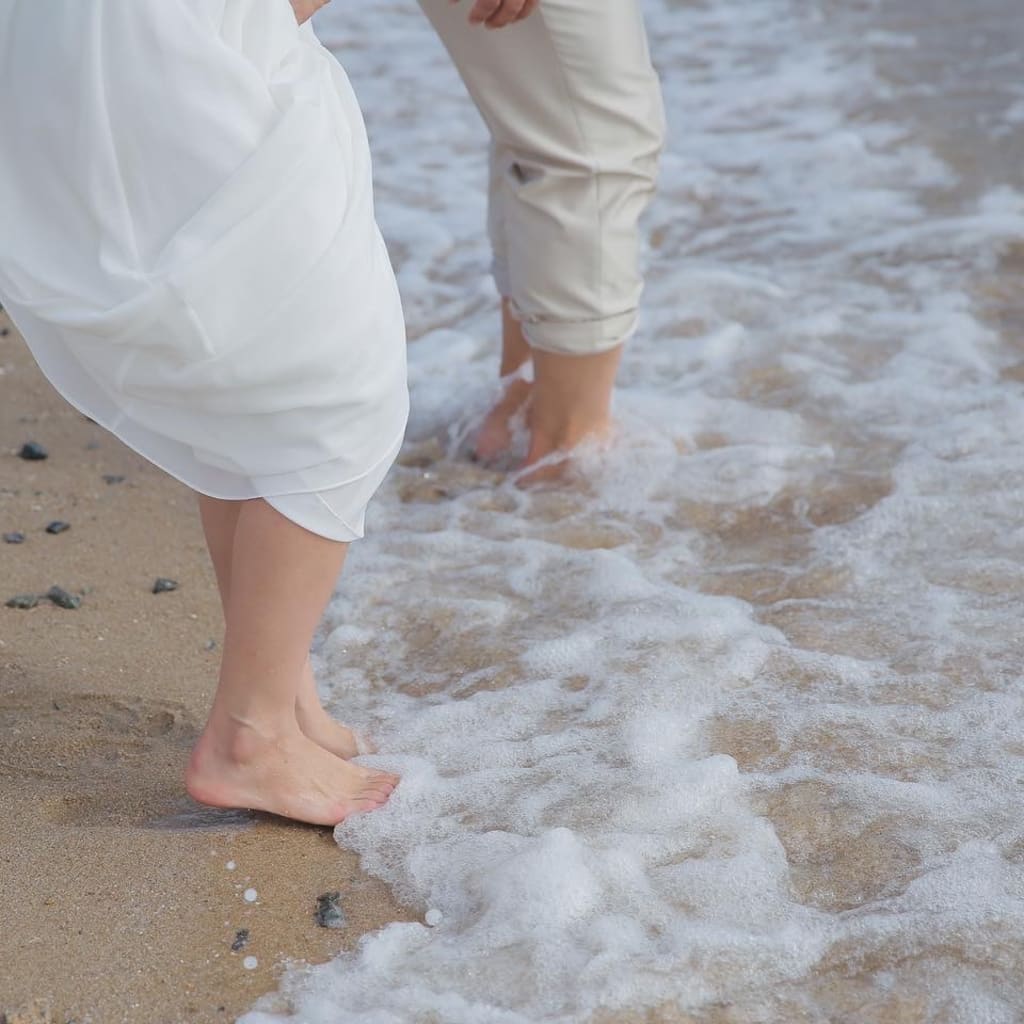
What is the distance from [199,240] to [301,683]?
0.67 meters

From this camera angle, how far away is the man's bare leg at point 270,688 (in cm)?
167

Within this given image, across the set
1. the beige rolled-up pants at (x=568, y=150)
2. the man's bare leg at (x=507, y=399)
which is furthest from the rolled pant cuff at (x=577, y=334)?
the man's bare leg at (x=507, y=399)

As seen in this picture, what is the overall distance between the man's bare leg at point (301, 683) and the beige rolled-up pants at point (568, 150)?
1.01m

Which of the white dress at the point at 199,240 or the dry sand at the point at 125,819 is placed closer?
the white dress at the point at 199,240

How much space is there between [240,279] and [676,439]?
1647 mm

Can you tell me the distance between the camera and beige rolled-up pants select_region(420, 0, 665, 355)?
254cm

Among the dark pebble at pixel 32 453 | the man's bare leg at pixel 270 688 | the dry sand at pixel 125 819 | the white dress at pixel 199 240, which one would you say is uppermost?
the white dress at pixel 199 240

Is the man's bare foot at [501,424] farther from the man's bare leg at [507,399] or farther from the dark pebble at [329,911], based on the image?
the dark pebble at [329,911]

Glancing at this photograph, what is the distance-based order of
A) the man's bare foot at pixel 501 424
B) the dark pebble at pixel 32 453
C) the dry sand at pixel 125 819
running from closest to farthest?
1. the dry sand at pixel 125 819
2. the dark pebble at pixel 32 453
3. the man's bare foot at pixel 501 424

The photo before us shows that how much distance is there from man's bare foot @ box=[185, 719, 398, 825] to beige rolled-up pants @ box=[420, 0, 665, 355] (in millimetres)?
1178

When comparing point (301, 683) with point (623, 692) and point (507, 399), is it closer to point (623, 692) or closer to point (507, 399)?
point (623, 692)

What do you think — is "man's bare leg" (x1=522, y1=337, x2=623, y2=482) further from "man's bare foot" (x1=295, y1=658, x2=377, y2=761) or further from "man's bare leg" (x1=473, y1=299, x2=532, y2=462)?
"man's bare foot" (x1=295, y1=658, x2=377, y2=761)

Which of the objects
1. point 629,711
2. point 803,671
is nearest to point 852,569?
point 803,671

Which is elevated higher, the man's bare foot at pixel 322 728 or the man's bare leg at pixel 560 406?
the man's bare foot at pixel 322 728
